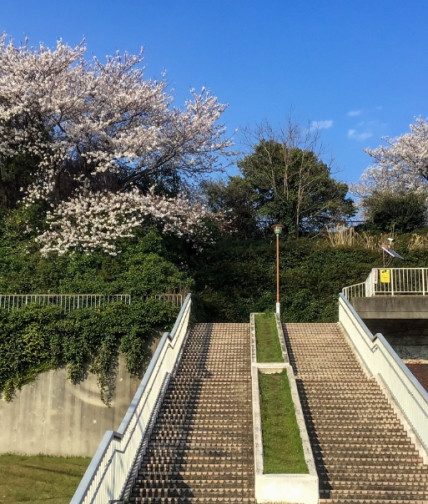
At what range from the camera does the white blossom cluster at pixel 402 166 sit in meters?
29.8

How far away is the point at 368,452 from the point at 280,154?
23.5 metres

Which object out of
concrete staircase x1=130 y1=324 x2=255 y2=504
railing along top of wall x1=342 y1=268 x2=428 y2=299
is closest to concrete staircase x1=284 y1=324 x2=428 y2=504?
concrete staircase x1=130 y1=324 x2=255 y2=504

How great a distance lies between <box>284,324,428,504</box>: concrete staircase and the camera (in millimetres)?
7602

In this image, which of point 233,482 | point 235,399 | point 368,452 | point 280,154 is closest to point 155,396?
point 235,399

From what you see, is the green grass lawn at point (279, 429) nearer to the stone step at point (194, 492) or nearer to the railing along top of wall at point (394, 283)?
the stone step at point (194, 492)

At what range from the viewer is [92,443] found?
13.6 metres

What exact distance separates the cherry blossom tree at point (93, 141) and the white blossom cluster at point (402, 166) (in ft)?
43.1

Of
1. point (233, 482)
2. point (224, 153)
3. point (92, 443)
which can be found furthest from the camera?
point (224, 153)

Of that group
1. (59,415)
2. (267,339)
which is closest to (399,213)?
(267,339)

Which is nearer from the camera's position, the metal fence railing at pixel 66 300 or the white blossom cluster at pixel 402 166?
the metal fence railing at pixel 66 300

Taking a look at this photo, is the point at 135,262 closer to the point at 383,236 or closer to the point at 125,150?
the point at 125,150

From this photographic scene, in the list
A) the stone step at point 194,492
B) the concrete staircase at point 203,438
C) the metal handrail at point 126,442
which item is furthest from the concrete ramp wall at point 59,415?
the stone step at point 194,492

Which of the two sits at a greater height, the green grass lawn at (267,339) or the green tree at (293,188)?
the green tree at (293,188)

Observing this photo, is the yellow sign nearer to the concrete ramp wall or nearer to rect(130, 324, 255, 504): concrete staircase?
rect(130, 324, 255, 504): concrete staircase
